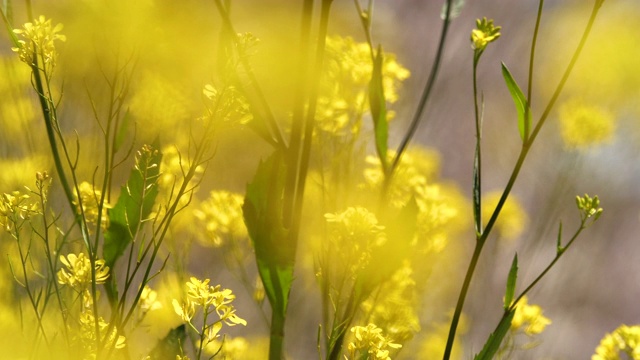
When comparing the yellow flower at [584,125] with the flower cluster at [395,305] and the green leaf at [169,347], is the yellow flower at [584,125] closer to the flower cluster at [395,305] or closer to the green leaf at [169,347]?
the flower cluster at [395,305]

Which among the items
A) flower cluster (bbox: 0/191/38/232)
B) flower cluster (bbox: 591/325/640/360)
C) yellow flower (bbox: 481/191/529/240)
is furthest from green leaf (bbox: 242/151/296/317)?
yellow flower (bbox: 481/191/529/240)

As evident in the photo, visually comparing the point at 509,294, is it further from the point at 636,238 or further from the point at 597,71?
the point at 636,238

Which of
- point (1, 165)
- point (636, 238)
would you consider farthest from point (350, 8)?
point (636, 238)

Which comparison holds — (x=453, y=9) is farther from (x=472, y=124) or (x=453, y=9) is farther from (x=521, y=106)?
(x=472, y=124)

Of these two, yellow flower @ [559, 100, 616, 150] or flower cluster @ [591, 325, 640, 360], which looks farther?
yellow flower @ [559, 100, 616, 150]

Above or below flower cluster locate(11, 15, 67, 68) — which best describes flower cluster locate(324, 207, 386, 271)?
below

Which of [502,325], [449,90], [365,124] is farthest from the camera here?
[449,90]

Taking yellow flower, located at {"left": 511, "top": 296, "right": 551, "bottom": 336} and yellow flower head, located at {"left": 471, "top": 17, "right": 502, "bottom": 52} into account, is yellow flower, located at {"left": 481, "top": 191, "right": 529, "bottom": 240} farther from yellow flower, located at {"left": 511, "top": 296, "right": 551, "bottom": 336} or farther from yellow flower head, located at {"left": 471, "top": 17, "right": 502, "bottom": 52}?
yellow flower head, located at {"left": 471, "top": 17, "right": 502, "bottom": 52}

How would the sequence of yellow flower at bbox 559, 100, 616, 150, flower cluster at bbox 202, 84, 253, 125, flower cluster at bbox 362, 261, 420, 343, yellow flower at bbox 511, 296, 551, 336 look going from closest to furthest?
flower cluster at bbox 202, 84, 253, 125, flower cluster at bbox 362, 261, 420, 343, yellow flower at bbox 511, 296, 551, 336, yellow flower at bbox 559, 100, 616, 150

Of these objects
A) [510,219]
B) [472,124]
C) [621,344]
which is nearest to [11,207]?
[621,344]
